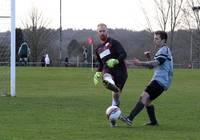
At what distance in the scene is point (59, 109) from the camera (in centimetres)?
1727

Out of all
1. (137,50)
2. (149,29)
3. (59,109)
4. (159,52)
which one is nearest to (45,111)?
(59,109)

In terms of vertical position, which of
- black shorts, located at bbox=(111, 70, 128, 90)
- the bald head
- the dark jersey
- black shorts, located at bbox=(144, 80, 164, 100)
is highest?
the bald head

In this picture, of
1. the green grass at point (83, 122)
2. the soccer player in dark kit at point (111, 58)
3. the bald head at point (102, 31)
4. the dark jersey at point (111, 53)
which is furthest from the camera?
the dark jersey at point (111, 53)

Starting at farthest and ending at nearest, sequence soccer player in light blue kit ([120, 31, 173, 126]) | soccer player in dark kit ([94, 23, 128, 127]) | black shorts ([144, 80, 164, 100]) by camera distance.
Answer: soccer player in dark kit ([94, 23, 128, 127]) < black shorts ([144, 80, 164, 100]) < soccer player in light blue kit ([120, 31, 173, 126])

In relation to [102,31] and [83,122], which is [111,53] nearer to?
[102,31]

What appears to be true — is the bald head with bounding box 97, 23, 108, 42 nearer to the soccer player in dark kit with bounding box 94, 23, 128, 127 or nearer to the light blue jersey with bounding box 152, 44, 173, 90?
the soccer player in dark kit with bounding box 94, 23, 128, 127

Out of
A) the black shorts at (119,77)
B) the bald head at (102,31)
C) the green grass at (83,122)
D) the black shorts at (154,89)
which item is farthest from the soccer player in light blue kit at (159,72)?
the bald head at (102,31)

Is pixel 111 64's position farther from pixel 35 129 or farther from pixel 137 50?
pixel 137 50

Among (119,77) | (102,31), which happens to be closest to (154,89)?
(119,77)

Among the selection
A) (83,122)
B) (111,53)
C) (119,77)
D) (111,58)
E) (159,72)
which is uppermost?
(111,53)

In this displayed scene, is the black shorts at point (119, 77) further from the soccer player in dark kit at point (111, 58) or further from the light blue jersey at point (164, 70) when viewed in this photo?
the light blue jersey at point (164, 70)

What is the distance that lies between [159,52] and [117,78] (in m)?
1.17

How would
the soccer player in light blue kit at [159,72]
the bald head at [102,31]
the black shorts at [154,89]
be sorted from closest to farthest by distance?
the soccer player in light blue kit at [159,72] → the black shorts at [154,89] → the bald head at [102,31]

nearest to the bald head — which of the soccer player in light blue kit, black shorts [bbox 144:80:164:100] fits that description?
the soccer player in light blue kit
